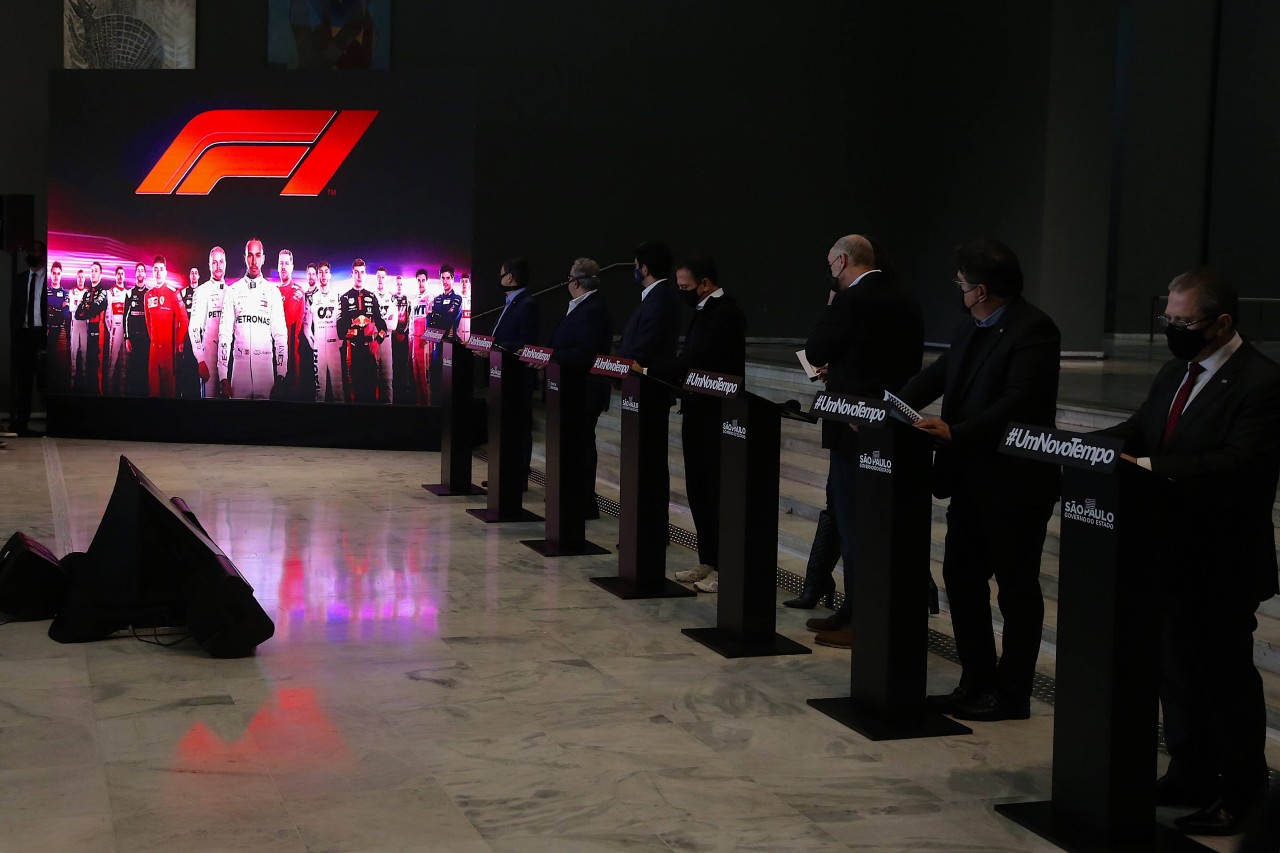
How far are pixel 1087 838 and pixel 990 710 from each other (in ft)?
3.41

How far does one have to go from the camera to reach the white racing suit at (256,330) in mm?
11234

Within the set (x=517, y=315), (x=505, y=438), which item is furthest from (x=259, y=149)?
(x=505, y=438)

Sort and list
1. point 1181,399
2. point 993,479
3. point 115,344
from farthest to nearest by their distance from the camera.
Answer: point 115,344, point 993,479, point 1181,399

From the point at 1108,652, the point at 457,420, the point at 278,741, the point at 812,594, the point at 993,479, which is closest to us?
the point at 1108,652

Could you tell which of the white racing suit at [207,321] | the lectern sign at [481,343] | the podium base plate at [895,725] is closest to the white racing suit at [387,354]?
the white racing suit at [207,321]

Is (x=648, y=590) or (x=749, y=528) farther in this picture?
(x=648, y=590)

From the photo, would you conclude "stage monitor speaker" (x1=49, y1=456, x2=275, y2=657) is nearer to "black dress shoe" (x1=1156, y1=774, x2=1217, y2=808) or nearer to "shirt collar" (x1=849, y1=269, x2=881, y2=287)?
"shirt collar" (x1=849, y1=269, x2=881, y2=287)

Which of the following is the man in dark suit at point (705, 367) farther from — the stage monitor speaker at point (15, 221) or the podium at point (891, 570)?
Answer: the stage monitor speaker at point (15, 221)

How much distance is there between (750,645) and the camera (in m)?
5.16

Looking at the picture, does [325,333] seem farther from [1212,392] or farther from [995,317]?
[1212,392]

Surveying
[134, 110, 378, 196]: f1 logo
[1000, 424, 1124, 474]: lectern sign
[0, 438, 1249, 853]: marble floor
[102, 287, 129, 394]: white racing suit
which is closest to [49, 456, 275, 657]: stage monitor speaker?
[0, 438, 1249, 853]: marble floor

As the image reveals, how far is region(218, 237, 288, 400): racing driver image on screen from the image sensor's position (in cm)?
1123

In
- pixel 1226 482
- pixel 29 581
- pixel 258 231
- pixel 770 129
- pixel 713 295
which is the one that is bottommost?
pixel 29 581

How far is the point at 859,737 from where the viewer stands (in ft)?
13.7
